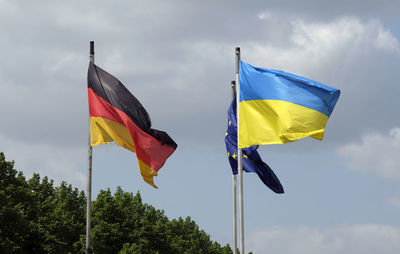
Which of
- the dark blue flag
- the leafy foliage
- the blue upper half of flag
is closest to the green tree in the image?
the leafy foliage

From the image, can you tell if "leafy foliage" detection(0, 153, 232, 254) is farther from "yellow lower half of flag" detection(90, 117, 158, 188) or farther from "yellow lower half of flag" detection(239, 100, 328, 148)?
"yellow lower half of flag" detection(239, 100, 328, 148)

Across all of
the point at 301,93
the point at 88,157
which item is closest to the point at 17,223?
the point at 88,157

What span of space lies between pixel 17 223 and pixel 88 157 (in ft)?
89.4

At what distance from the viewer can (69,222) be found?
210 ft

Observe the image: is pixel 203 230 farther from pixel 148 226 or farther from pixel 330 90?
pixel 330 90

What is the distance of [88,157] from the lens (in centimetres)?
2594

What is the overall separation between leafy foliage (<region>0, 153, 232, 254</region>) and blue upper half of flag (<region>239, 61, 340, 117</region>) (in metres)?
28.2

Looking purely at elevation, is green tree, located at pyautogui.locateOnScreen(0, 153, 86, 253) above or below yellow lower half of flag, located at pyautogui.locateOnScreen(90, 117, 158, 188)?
above

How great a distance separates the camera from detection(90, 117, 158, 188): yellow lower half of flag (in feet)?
86.0

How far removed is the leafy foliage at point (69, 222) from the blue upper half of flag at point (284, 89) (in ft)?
92.4

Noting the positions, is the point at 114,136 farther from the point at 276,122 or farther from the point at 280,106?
the point at 280,106

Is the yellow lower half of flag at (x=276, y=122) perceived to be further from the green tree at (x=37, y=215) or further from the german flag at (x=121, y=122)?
the green tree at (x=37, y=215)

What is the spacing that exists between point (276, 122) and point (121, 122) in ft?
18.9

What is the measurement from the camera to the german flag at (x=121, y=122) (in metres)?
26.3
